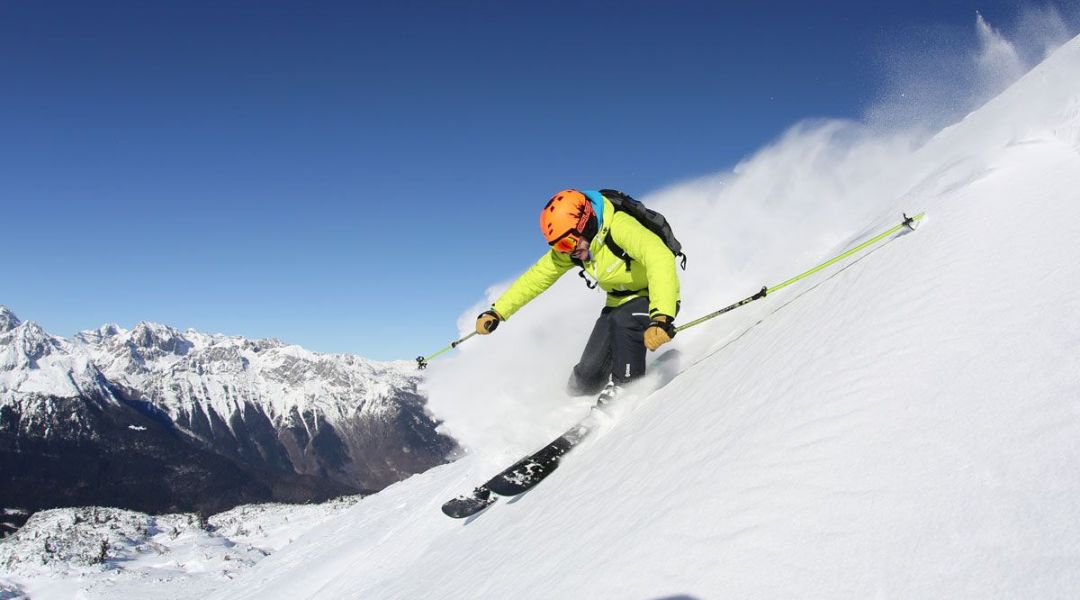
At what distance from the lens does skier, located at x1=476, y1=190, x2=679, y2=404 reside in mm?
7059

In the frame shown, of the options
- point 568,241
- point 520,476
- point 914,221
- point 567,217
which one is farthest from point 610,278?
point 914,221

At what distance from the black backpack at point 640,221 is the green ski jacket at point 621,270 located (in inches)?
3.1

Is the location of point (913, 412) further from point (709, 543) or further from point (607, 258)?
point (607, 258)

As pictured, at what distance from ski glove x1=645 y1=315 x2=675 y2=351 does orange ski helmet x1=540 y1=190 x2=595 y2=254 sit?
1678 mm

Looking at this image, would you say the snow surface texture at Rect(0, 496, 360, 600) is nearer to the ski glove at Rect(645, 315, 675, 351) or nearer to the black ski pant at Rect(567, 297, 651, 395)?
the black ski pant at Rect(567, 297, 651, 395)

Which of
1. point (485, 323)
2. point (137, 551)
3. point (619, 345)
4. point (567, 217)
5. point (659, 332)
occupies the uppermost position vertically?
point (137, 551)

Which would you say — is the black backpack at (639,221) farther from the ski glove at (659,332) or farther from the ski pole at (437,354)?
the ski pole at (437,354)

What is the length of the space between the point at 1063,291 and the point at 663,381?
210 inches

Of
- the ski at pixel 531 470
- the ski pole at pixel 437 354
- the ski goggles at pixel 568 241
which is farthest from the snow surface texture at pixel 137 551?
the ski goggles at pixel 568 241

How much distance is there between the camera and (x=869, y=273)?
6098mm

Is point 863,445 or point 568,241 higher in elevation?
point 568,241

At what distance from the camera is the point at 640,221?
788 centimetres

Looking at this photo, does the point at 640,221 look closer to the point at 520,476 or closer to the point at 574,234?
the point at 574,234

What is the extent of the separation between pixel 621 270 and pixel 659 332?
61.7 inches
